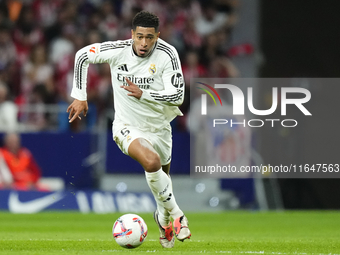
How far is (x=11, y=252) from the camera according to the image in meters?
6.26

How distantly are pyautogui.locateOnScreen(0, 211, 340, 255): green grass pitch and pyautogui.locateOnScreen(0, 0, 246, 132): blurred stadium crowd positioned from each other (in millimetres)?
2670

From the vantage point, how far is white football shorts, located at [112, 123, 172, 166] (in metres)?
7.03

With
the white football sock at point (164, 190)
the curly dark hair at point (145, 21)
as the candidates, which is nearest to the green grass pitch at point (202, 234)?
the white football sock at point (164, 190)

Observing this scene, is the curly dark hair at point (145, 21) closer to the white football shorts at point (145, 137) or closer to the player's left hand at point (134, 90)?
the player's left hand at point (134, 90)

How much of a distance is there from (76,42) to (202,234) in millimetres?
7466

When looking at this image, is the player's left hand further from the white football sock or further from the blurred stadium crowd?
the blurred stadium crowd

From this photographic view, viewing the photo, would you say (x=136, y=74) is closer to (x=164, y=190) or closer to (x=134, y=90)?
(x=134, y=90)

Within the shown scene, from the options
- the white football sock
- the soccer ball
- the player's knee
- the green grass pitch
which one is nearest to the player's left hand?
the player's knee

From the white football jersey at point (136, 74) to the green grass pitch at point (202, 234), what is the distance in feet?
4.50

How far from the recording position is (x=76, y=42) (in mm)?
15297

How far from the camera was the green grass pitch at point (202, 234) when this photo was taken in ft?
22.1

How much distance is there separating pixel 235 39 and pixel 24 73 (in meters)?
4.92

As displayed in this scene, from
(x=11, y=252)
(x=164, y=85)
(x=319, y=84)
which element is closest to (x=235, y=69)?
(x=319, y=84)

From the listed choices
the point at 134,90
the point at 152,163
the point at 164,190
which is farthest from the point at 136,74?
the point at 164,190
